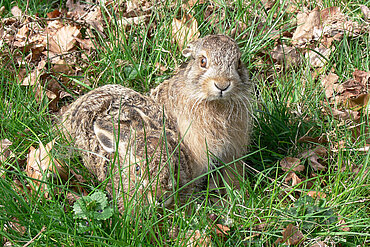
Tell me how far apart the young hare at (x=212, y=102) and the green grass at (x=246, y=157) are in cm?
34

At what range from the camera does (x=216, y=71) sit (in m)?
3.81

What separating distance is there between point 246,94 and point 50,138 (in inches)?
71.1

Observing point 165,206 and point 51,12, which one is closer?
point 165,206

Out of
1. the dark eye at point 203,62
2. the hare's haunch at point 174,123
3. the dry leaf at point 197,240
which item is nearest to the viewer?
the dry leaf at point 197,240

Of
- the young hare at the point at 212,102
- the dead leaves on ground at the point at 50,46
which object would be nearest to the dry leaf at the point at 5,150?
the dead leaves on ground at the point at 50,46

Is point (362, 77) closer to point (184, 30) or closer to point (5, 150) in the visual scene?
point (184, 30)

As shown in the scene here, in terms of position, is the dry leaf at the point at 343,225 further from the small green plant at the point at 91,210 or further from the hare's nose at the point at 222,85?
the small green plant at the point at 91,210

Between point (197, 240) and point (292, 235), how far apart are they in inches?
27.8

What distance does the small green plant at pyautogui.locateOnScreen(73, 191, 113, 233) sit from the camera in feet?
10.9

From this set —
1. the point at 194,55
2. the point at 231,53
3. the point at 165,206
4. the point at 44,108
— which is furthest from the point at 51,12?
the point at 165,206

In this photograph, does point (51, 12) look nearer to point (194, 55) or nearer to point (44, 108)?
point (44, 108)

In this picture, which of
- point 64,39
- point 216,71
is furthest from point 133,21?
point 216,71

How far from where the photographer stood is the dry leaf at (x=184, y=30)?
533 cm

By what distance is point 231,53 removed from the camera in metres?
3.88
